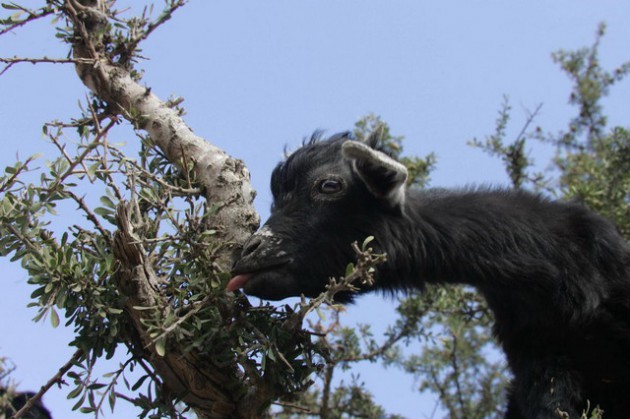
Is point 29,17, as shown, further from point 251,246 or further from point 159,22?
point 251,246

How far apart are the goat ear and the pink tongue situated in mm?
1034

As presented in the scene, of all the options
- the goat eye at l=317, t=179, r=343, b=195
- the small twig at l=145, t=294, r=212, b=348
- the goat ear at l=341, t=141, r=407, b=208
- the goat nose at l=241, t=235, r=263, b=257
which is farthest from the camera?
the goat eye at l=317, t=179, r=343, b=195

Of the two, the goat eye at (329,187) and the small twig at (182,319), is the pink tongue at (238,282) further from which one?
the goat eye at (329,187)

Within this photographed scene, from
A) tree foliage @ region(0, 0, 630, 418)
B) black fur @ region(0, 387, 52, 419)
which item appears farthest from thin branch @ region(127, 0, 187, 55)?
black fur @ region(0, 387, 52, 419)

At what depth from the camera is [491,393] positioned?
10.5 metres

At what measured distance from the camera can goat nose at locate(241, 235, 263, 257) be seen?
15.8ft

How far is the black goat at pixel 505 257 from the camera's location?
5.39 meters

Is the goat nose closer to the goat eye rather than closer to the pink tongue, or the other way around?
the pink tongue

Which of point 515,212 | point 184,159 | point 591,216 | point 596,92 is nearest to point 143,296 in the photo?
point 184,159

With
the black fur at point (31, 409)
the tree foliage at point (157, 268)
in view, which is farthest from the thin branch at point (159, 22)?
the black fur at point (31, 409)

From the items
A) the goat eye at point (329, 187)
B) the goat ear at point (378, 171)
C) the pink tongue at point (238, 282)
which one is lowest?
the pink tongue at point (238, 282)

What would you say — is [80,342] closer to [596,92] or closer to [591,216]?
[591,216]

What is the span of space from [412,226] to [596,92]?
7.07 meters

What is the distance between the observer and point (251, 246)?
4.86 m
